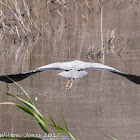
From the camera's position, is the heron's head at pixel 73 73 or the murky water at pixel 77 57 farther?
the murky water at pixel 77 57

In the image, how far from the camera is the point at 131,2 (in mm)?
8297

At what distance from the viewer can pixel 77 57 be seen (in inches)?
241

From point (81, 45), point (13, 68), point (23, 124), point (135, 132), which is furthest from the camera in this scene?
point (81, 45)

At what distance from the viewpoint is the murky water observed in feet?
15.0

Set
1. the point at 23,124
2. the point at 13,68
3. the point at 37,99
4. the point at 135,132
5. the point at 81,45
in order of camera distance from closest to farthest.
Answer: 1. the point at 135,132
2. the point at 23,124
3. the point at 37,99
4. the point at 13,68
5. the point at 81,45

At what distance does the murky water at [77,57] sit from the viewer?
457 centimetres

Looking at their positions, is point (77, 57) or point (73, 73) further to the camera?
point (77, 57)

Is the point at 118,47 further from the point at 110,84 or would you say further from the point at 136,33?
the point at 110,84

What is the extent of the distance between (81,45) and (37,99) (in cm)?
174

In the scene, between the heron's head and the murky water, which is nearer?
the heron's head

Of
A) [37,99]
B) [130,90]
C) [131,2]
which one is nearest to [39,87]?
[37,99]

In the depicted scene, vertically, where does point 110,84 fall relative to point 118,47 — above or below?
below

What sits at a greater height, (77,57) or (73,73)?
(77,57)

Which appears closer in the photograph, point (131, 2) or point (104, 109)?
point (104, 109)
